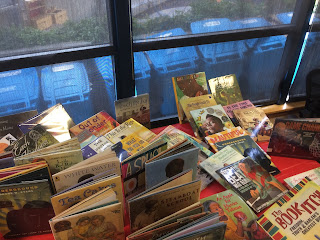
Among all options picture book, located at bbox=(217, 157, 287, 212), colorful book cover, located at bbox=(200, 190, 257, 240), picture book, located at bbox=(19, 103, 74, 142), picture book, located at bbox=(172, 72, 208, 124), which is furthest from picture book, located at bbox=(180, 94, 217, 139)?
picture book, located at bbox=(19, 103, 74, 142)

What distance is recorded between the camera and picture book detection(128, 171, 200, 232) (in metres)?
1.36

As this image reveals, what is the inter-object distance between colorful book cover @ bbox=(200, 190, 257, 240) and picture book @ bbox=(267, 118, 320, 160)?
61 cm

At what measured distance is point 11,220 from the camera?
150 centimetres

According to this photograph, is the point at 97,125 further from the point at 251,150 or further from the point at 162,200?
the point at 251,150

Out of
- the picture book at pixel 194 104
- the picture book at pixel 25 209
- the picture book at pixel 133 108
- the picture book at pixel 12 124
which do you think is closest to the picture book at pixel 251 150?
the picture book at pixel 194 104

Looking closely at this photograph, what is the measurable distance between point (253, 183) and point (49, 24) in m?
1.74

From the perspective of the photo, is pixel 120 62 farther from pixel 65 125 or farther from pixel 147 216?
pixel 147 216

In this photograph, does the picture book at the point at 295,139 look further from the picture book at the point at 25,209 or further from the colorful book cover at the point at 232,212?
the picture book at the point at 25,209

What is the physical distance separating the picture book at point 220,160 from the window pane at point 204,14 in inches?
41.8

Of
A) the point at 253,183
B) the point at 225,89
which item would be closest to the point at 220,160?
the point at 253,183

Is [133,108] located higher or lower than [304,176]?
higher

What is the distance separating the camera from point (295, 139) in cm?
208

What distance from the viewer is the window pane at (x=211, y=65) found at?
102 inches

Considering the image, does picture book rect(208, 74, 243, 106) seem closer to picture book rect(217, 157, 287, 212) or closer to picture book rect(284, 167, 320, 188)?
picture book rect(217, 157, 287, 212)
